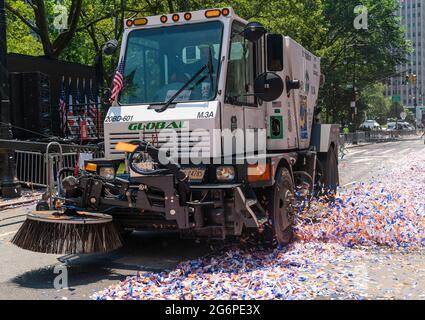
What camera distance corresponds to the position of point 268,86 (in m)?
6.40

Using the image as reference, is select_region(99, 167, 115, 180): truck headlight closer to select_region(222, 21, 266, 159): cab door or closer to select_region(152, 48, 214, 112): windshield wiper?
select_region(152, 48, 214, 112): windshield wiper

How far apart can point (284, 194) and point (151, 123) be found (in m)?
2.07

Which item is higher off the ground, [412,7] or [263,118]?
[412,7]

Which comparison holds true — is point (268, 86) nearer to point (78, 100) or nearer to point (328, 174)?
point (328, 174)

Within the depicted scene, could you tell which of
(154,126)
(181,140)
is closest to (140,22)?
(154,126)

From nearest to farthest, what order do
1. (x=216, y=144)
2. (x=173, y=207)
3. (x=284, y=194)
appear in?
(x=173, y=207), (x=216, y=144), (x=284, y=194)

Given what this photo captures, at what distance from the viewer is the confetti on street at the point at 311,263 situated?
4934 mm

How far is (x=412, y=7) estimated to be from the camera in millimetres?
97062

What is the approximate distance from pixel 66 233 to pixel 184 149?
1.67 metres

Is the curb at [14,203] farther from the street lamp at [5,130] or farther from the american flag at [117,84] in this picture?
the american flag at [117,84]

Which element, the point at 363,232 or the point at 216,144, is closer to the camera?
the point at 216,144

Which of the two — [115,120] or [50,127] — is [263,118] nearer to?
[115,120]

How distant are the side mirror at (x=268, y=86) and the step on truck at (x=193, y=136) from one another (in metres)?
0.01
